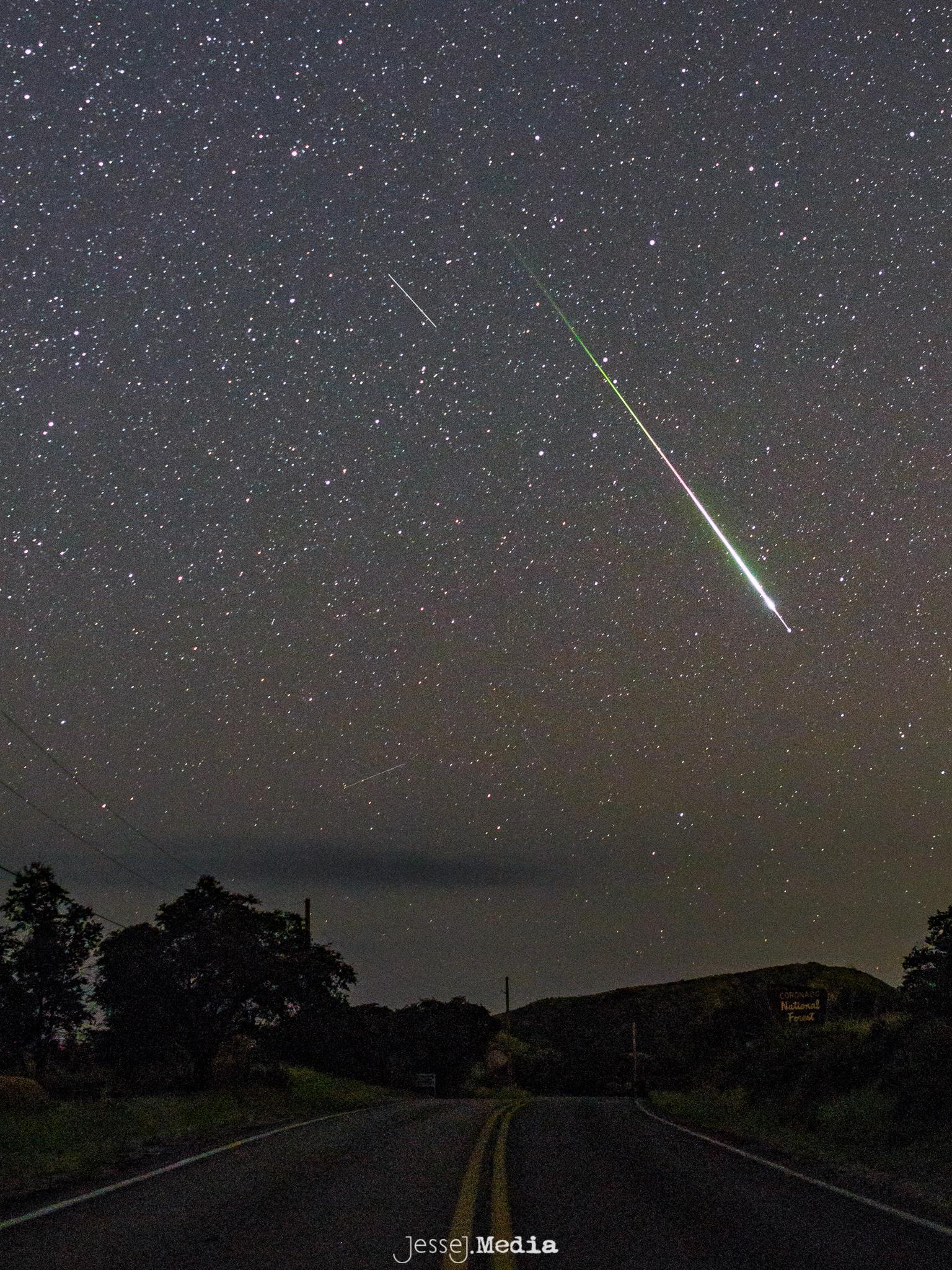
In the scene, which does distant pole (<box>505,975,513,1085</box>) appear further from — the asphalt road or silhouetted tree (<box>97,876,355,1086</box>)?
the asphalt road

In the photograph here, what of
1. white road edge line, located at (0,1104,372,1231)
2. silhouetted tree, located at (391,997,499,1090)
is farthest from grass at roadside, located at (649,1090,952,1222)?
silhouetted tree, located at (391,997,499,1090)

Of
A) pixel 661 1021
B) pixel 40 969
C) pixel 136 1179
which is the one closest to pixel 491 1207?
pixel 136 1179

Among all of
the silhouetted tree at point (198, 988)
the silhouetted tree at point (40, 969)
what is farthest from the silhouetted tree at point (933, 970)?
the silhouetted tree at point (40, 969)

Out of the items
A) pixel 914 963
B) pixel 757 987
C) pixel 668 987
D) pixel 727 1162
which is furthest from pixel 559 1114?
pixel 668 987

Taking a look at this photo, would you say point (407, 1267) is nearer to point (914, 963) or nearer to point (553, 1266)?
point (553, 1266)

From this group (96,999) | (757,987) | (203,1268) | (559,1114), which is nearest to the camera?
(203,1268)

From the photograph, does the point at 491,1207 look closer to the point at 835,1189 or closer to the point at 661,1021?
the point at 835,1189
